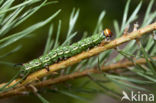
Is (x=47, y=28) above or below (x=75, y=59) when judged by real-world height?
above

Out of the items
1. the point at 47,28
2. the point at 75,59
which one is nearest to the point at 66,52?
the point at 75,59

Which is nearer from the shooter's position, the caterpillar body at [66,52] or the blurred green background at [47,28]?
the caterpillar body at [66,52]

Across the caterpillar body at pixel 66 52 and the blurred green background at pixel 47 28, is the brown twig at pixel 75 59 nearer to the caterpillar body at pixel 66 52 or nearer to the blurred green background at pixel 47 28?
the caterpillar body at pixel 66 52

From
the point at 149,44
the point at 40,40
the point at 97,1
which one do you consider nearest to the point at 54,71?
the point at 149,44

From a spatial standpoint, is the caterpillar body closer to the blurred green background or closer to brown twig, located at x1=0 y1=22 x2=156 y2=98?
brown twig, located at x1=0 y1=22 x2=156 y2=98

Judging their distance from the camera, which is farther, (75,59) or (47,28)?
(47,28)

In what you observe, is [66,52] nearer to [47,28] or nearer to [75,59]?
[75,59]

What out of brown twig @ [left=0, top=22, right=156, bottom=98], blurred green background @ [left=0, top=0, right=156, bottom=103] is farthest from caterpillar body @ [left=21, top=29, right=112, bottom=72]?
blurred green background @ [left=0, top=0, right=156, bottom=103]

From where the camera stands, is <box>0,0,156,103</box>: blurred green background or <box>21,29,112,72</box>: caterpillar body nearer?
<box>21,29,112,72</box>: caterpillar body

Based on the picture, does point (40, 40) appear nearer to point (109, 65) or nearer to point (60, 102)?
point (60, 102)

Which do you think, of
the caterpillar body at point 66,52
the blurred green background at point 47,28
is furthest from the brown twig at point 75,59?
the blurred green background at point 47,28

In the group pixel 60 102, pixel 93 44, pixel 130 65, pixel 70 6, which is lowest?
pixel 60 102
